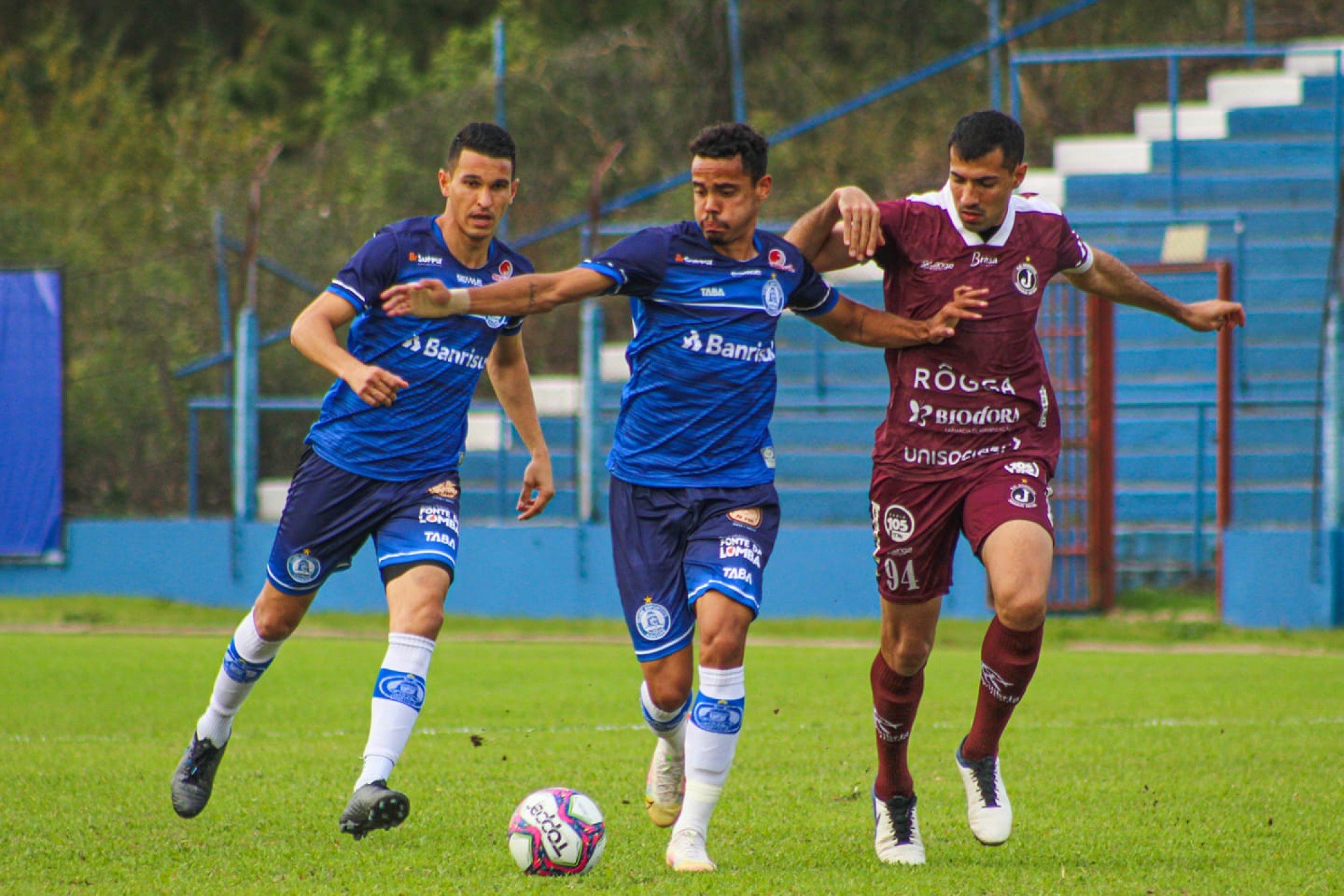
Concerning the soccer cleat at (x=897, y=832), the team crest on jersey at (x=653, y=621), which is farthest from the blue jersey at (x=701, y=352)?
the soccer cleat at (x=897, y=832)

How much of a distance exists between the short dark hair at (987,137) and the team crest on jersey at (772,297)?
0.76 m

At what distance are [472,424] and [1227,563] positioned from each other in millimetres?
7742

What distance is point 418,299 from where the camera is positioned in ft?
17.9

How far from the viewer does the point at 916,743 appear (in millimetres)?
8234

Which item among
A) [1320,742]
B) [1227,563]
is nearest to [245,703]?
[1320,742]

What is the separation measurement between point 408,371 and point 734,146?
142cm

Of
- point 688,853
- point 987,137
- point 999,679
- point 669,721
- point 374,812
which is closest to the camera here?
point 374,812

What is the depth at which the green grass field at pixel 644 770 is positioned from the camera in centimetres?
536

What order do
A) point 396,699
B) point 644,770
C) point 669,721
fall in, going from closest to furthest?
point 396,699
point 669,721
point 644,770

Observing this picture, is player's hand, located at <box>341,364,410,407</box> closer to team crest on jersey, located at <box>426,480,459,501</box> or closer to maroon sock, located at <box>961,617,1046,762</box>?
team crest on jersey, located at <box>426,480,459,501</box>

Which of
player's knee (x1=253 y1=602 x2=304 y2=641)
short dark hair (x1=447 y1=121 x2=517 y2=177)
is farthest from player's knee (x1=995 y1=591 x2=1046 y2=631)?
player's knee (x1=253 y1=602 x2=304 y2=641)

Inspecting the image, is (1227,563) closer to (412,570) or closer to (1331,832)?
(1331,832)

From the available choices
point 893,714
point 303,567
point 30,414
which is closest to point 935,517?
point 893,714

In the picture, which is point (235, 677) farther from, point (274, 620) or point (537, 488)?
point (537, 488)
